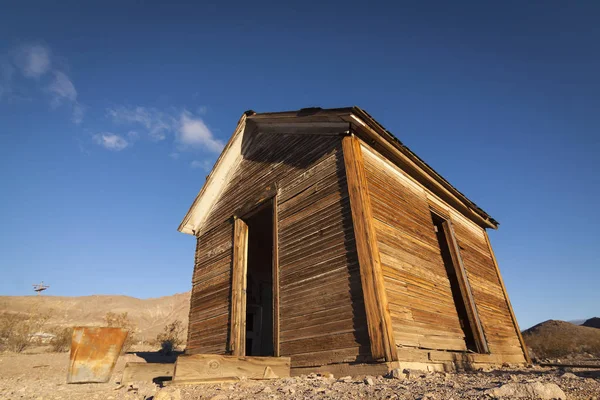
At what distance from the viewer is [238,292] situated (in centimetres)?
864

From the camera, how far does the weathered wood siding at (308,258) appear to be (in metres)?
5.79

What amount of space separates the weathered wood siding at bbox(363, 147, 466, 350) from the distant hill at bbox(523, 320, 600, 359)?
40.8ft

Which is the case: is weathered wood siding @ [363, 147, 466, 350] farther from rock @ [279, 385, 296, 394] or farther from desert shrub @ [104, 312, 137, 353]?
desert shrub @ [104, 312, 137, 353]

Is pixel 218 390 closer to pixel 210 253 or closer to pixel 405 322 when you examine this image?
pixel 405 322

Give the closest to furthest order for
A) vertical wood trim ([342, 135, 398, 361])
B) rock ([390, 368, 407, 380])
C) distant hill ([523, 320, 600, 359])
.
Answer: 1. rock ([390, 368, 407, 380])
2. vertical wood trim ([342, 135, 398, 361])
3. distant hill ([523, 320, 600, 359])

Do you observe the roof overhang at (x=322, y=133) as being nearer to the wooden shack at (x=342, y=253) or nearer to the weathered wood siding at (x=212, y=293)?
the wooden shack at (x=342, y=253)

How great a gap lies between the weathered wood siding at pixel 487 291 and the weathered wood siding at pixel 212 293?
720 cm

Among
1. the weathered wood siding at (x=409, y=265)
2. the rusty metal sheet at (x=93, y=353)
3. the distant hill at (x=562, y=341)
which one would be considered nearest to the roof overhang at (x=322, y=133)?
the weathered wood siding at (x=409, y=265)

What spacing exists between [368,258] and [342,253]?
66cm

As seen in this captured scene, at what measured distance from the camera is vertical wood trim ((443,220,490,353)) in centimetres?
862

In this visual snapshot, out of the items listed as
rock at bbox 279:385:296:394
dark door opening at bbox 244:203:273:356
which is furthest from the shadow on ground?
rock at bbox 279:385:296:394

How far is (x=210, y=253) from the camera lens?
34.2 feet

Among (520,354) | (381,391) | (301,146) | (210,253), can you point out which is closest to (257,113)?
(301,146)

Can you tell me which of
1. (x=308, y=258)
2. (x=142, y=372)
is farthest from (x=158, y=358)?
(x=308, y=258)
